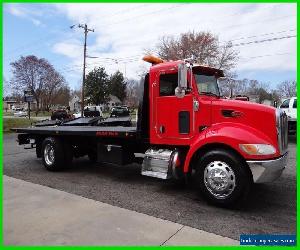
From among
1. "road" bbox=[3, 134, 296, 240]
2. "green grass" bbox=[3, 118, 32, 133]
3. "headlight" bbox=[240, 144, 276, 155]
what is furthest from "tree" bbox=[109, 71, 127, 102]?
"headlight" bbox=[240, 144, 276, 155]

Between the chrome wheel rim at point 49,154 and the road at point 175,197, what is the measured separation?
0.29 meters

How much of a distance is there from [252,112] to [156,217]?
2370mm

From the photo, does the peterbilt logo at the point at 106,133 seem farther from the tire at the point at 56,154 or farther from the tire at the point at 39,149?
the tire at the point at 39,149

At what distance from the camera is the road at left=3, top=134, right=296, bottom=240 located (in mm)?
4750

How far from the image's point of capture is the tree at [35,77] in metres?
70.4

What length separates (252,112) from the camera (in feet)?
18.0

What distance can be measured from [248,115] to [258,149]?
→ 2.09ft

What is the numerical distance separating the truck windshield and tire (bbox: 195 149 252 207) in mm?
1285

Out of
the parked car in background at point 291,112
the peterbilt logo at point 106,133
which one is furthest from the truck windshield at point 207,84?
the parked car in background at point 291,112

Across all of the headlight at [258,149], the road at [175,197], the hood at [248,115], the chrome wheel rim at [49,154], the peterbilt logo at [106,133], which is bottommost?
the road at [175,197]

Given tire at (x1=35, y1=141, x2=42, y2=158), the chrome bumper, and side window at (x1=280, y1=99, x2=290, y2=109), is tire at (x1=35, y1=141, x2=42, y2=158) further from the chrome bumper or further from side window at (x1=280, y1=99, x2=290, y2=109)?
side window at (x1=280, y1=99, x2=290, y2=109)

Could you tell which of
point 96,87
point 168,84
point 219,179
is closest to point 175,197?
point 219,179

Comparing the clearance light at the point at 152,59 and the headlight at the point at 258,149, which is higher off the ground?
the clearance light at the point at 152,59

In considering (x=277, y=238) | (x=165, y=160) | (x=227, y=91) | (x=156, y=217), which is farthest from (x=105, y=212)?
(x=227, y=91)
